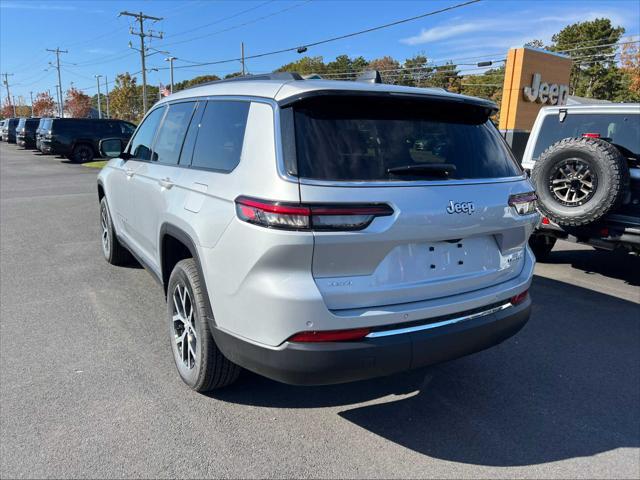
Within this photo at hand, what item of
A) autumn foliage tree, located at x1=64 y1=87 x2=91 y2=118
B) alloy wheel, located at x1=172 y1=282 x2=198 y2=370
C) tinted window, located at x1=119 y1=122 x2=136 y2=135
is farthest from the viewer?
autumn foliage tree, located at x1=64 y1=87 x2=91 y2=118

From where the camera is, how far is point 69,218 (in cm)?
916

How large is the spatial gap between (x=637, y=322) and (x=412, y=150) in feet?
11.4

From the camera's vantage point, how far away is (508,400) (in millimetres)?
3221

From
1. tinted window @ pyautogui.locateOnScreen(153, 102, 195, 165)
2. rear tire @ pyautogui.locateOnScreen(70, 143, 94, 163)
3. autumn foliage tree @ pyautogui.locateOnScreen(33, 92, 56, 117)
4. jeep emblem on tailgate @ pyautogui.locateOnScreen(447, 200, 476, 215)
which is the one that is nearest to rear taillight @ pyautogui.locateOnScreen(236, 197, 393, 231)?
jeep emblem on tailgate @ pyautogui.locateOnScreen(447, 200, 476, 215)

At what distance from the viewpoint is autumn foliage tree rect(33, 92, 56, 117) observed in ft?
327

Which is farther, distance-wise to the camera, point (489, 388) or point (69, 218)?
point (69, 218)

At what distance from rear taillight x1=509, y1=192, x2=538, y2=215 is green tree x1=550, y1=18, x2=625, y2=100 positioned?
54.7 meters

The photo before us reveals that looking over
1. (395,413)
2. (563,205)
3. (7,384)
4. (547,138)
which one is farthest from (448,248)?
(547,138)

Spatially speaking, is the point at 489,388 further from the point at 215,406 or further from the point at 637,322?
the point at 637,322

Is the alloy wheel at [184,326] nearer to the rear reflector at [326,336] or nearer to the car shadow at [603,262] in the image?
the rear reflector at [326,336]

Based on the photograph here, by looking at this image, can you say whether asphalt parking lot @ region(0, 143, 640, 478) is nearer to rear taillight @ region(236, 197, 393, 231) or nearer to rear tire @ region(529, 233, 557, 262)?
rear taillight @ region(236, 197, 393, 231)

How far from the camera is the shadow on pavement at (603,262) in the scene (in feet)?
20.7

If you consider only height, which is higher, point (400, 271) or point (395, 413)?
point (400, 271)

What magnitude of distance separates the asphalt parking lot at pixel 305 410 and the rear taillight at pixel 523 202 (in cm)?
126
